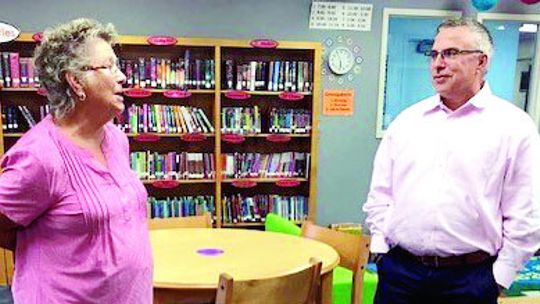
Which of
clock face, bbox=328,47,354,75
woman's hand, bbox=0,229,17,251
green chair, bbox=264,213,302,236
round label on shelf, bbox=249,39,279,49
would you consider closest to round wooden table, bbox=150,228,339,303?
green chair, bbox=264,213,302,236

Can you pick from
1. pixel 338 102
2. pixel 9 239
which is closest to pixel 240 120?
pixel 338 102

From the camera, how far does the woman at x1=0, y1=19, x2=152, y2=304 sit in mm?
1267

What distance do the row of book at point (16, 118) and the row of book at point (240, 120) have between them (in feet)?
4.72

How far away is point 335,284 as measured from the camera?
2920 millimetres

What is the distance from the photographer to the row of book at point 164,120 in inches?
153

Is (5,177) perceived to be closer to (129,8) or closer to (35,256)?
(35,256)

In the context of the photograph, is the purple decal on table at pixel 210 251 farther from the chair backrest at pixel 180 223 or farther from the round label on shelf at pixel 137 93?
the round label on shelf at pixel 137 93

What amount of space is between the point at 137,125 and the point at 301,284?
237cm

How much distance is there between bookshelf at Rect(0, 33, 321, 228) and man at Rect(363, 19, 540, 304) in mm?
2209

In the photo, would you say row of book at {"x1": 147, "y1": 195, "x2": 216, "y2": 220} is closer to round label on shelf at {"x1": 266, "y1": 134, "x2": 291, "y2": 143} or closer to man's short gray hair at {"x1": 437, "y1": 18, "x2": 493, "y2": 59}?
round label on shelf at {"x1": 266, "y1": 134, "x2": 291, "y2": 143}

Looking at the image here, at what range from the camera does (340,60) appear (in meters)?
4.33

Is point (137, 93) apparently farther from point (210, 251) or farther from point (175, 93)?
point (210, 251)

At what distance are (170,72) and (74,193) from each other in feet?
8.94

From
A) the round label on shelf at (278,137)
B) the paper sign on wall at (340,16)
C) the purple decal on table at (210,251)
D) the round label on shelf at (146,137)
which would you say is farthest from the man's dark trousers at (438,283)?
the paper sign on wall at (340,16)
